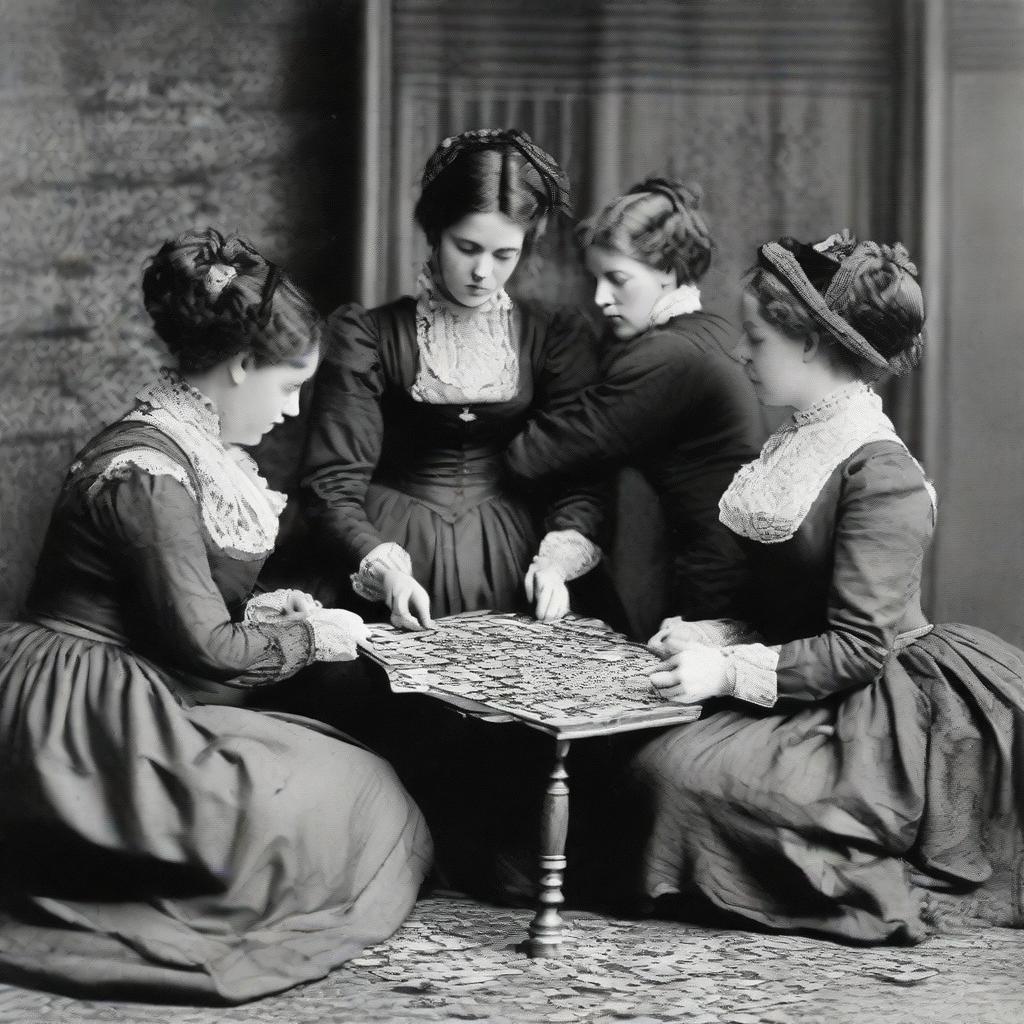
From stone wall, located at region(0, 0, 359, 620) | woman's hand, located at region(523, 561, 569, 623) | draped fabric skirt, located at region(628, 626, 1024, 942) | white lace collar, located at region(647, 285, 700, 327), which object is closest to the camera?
draped fabric skirt, located at region(628, 626, 1024, 942)

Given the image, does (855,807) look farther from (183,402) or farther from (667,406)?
(183,402)

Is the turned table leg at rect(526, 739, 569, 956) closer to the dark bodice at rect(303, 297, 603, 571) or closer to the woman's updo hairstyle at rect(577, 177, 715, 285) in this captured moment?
the dark bodice at rect(303, 297, 603, 571)

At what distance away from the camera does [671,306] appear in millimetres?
3295

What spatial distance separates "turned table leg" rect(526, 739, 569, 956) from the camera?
252 centimetres

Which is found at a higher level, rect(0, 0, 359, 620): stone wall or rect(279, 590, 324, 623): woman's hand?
rect(0, 0, 359, 620): stone wall

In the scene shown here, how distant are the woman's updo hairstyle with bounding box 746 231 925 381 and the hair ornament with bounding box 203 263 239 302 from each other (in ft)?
3.25

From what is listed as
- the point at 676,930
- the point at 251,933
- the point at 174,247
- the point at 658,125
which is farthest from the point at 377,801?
the point at 658,125

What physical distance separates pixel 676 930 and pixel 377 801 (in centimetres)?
61

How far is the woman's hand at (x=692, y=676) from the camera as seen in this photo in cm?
255

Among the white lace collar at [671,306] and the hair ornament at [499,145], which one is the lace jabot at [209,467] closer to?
the hair ornament at [499,145]

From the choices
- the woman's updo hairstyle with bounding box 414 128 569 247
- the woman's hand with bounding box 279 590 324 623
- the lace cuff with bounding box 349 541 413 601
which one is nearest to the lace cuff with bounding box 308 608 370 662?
the woman's hand with bounding box 279 590 324 623

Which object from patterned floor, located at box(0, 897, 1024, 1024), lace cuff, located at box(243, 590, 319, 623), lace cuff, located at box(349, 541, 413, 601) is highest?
lace cuff, located at box(349, 541, 413, 601)

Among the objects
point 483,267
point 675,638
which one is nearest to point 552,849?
point 675,638

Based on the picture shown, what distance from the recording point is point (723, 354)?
3.25 meters
